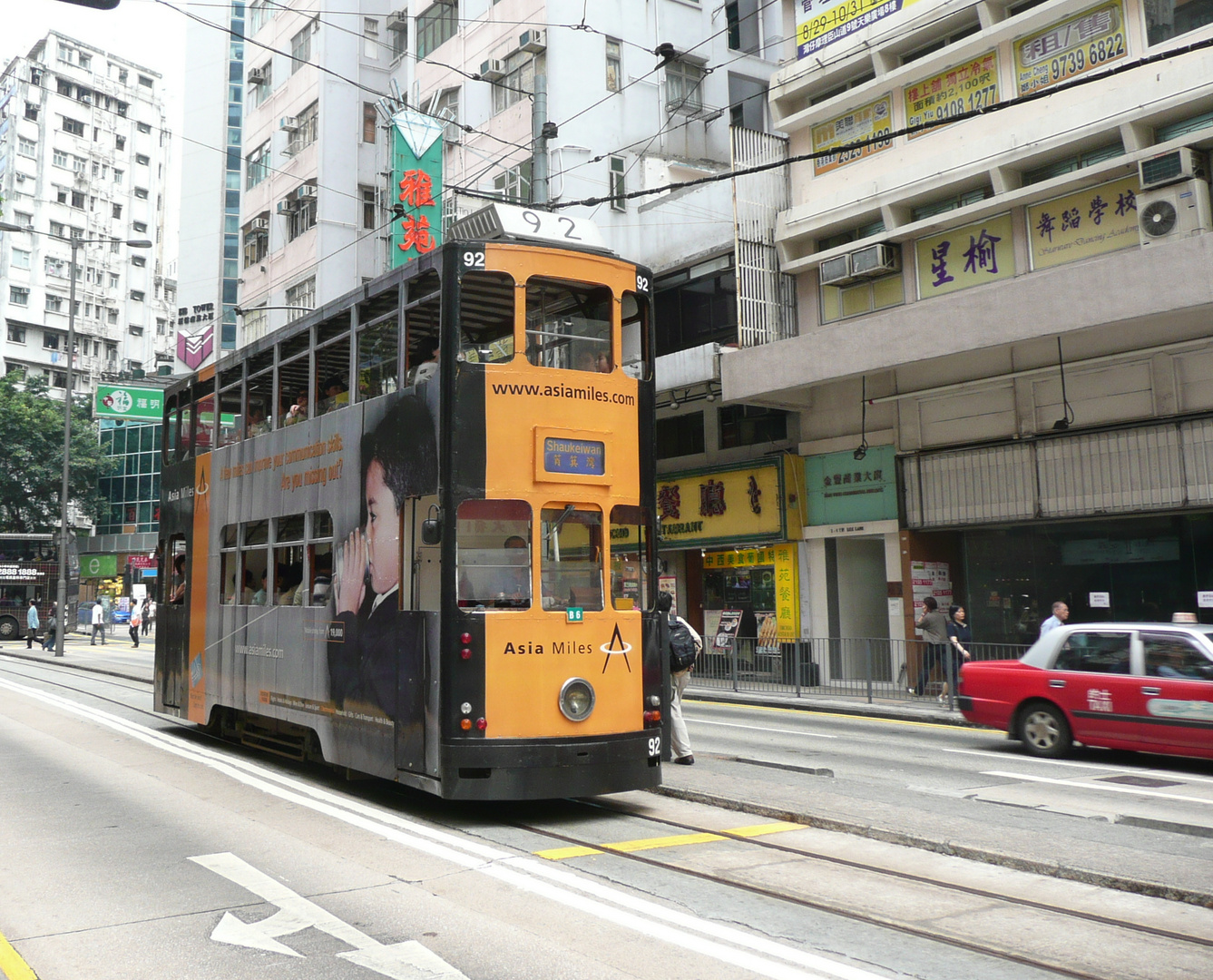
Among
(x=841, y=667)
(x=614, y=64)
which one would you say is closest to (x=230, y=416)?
(x=841, y=667)

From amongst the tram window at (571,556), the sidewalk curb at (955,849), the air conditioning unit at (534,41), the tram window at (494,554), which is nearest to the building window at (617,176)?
the air conditioning unit at (534,41)

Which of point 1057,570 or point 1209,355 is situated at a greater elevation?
point 1209,355

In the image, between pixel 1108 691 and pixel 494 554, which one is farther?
pixel 1108 691

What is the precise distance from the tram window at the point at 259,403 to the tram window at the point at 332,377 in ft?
4.36

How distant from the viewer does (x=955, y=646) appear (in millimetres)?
16875

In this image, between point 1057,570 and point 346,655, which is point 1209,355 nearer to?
point 1057,570

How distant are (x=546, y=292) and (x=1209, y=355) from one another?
11975mm

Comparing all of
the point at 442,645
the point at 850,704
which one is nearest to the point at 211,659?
the point at 442,645

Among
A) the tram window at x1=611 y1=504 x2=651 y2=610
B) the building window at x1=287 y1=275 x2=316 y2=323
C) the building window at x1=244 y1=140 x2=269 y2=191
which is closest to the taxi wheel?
the tram window at x1=611 y1=504 x2=651 y2=610

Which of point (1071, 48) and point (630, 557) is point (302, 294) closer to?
point (1071, 48)

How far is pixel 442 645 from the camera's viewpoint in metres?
8.19

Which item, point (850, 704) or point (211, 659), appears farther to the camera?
point (850, 704)

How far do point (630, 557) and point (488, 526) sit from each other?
120 cm

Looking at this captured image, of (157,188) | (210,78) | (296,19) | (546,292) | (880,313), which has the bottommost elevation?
(546,292)
